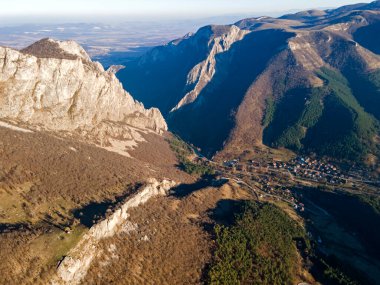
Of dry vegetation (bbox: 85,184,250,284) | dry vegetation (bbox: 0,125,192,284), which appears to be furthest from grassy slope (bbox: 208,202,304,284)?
dry vegetation (bbox: 0,125,192,284)

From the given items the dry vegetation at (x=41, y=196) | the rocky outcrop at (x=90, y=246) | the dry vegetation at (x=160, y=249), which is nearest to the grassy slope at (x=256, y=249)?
the dry vegetation at (x=160, y=249)

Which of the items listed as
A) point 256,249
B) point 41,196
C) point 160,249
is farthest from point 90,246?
point 256,249

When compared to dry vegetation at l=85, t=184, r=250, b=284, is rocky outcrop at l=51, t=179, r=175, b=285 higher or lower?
higher

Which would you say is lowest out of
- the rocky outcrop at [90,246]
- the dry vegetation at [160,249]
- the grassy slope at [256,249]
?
the grassy slope at [256,249]

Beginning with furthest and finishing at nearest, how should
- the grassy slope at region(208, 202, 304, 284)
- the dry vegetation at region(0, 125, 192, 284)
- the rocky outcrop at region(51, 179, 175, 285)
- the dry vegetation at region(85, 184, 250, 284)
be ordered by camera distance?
the grassy slope at region(208, 202, 304, 284) → the dry vegetation at region(85, 184, 250, 284) → the rocky outcrop at region(51, 179, 175, 285) → the dry vegetation at region(0, 125, 192, 284)

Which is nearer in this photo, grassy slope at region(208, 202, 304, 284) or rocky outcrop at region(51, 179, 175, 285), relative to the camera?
rocky outcrop at region(51, 179, 175, 285)

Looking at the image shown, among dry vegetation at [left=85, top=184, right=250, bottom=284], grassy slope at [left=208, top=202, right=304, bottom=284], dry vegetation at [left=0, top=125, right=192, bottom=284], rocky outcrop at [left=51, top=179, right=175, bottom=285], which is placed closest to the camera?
dry vegetation at [left=0, top=125, right=192, bottom=284]

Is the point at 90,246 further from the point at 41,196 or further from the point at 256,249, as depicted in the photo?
the point at 256,249

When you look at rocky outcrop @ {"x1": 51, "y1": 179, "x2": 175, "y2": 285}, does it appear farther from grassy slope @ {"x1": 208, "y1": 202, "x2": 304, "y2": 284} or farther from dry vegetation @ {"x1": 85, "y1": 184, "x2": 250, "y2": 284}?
grassy slope @ {"x1": 208, "y1": 202, "x2": 304, "y2": 284}

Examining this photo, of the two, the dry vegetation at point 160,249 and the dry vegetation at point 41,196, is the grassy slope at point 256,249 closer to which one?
the dry vegetation at point 160,249

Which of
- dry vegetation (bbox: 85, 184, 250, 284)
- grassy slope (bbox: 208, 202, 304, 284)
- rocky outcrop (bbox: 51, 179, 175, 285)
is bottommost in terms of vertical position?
grassy slope (bbox: 208, 202, 304, 284)
